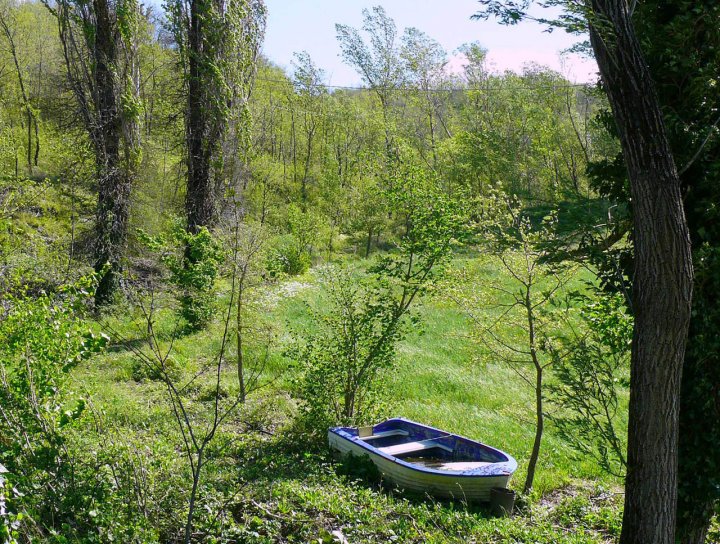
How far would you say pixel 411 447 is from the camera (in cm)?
884

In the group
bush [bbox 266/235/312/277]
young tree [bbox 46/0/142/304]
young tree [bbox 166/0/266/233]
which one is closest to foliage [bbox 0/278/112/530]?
young tree [bbox 46/0/142/304]

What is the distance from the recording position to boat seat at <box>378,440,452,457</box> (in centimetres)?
852

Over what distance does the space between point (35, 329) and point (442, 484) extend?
4965 mm

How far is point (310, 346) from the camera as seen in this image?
31.6ft

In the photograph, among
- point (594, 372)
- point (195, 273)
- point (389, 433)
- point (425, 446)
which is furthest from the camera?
point (195, 273)

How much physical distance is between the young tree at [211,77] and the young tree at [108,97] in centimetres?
136

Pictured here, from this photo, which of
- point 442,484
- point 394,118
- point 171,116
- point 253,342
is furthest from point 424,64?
point 442,484

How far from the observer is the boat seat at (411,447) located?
8519 millimetres

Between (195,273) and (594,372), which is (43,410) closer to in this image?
(594,372)

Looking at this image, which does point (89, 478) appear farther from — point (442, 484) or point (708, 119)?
point (708, 119)

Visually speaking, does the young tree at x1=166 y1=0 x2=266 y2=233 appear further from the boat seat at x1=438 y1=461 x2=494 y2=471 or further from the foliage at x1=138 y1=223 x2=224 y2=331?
the boat seat at x1=438 y1=461 x2=494 y2=471

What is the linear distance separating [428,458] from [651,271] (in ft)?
17.3

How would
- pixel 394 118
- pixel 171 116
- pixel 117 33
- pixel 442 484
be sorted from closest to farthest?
pixel 442 484
pixel 117 33
pixel 171 116
pixel 394 118

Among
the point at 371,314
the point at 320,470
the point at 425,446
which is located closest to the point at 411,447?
the point at 425,446
